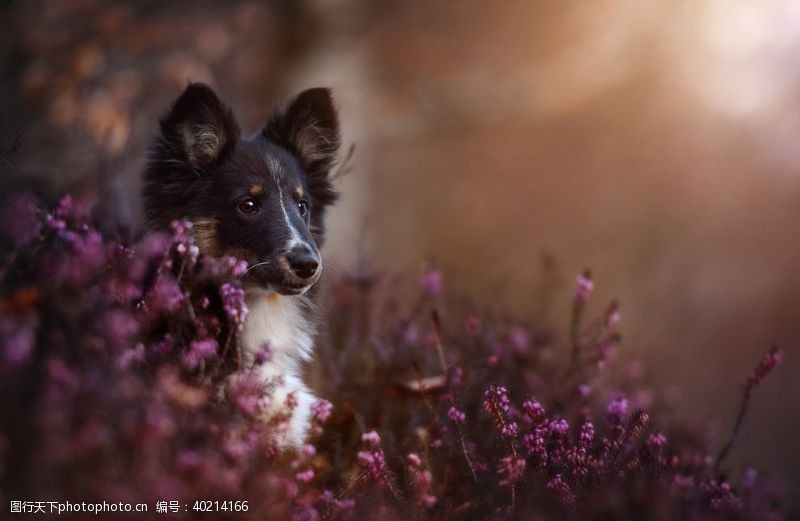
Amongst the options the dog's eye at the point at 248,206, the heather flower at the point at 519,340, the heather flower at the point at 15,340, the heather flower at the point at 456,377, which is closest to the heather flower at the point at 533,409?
the heather flower at the point at 456,377

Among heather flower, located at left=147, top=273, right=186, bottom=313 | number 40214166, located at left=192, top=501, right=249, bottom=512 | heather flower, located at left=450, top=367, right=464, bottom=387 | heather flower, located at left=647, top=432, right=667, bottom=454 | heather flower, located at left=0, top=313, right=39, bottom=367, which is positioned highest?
heather flower, located at left=147, top=273, right=186, bottom=313

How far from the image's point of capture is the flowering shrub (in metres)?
2.33

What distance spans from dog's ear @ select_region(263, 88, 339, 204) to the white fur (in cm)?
75

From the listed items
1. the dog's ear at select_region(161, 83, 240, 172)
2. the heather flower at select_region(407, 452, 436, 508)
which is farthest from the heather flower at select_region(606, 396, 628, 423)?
the dog's ear at select_region(161, 83, 240, 172)

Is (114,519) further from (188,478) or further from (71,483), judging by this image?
(188,478)

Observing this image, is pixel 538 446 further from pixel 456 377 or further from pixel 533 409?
pixel 456 377

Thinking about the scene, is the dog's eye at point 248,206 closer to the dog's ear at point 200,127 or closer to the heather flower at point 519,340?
the dog's ear at point 200,127

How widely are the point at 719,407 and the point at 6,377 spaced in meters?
Result: 7.86

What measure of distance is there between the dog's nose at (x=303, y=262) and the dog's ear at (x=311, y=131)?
83 cm

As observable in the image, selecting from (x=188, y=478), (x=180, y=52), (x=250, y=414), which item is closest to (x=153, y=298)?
(x=250, y=414)

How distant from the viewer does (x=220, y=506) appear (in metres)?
2.60

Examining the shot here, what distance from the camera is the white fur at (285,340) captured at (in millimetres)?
3836

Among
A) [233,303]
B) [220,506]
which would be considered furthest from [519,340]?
[220,506]

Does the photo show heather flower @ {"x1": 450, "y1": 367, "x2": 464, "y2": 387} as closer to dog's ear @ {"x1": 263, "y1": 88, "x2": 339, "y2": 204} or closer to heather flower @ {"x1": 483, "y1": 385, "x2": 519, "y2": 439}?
heather flower @ {"x1": 483, "y1": 385, "x2": 519, "y2": 439}
